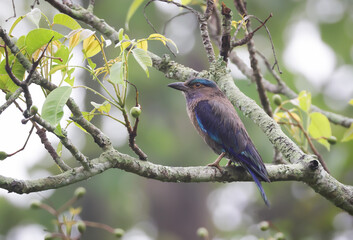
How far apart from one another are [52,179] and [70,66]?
0.56m

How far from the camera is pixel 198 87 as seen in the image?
448cm

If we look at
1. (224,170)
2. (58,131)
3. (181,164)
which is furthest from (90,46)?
(181,164)

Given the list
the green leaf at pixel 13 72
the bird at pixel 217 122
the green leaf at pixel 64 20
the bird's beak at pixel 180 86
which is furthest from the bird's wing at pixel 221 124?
the green leaf at pixel 13 72

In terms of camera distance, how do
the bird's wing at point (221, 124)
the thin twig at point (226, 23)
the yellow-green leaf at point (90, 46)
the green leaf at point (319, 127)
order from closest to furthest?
1. the yellow-green leaf at point (90, 46)
2. the thin twig at point (226, 23)
3. the green leaf at point (319, 127)
4. the bird's wing at point (221, 124)

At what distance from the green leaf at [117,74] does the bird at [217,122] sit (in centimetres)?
169

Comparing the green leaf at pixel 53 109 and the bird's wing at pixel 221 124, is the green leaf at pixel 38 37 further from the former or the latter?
the bird's wing at pixel 221 124

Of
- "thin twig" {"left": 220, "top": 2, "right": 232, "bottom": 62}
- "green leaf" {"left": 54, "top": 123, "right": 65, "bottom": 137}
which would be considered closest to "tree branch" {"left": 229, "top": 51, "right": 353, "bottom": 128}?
"thin twig" {"left": 220, "top": 2, "right": 232, "bottom": 62}

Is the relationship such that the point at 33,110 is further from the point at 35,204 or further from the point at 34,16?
the point at 35,204

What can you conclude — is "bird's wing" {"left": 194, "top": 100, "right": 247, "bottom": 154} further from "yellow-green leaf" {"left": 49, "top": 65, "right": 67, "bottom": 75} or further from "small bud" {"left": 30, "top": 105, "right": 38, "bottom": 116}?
"small bud" {"left": 30, "top": 105, "right": 38, "bottom": 116}

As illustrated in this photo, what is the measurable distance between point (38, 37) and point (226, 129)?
2.19m

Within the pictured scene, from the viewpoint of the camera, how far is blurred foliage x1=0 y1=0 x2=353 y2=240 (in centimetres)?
653

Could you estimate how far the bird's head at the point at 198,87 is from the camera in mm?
4352

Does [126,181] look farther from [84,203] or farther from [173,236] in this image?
[173,236]

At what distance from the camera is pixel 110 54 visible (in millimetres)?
10508
